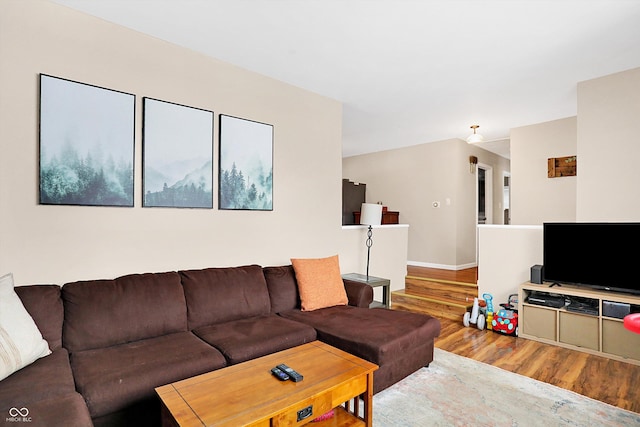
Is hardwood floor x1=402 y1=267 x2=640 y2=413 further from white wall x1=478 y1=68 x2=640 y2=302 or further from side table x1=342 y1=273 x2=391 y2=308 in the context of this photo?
white wall x1=478 y1=68 x2=640 y2=302

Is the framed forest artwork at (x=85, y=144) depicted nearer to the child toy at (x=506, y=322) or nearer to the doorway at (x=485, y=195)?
the child toy at (x=506, y=322)

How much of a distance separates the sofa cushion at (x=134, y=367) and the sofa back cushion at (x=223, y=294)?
32 centimetres

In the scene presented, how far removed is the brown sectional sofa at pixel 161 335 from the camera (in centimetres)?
159

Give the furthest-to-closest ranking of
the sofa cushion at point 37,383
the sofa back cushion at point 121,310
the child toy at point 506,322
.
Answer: the child toy at point 506,322, the sofa back cushion at point 121,310, the sofa cushion at point 37,383

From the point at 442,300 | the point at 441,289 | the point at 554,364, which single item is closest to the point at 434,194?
the point at 441,289

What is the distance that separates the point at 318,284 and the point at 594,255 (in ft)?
8.50

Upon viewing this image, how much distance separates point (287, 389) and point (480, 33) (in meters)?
2.82

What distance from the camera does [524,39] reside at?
270 cm

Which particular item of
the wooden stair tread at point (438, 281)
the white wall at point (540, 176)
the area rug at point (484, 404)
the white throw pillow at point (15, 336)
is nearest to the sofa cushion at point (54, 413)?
the white throw pillow at point (15, 336)

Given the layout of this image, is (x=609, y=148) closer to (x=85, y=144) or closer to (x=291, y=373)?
(x=291, y=373)

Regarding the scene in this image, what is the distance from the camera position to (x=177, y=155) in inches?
110

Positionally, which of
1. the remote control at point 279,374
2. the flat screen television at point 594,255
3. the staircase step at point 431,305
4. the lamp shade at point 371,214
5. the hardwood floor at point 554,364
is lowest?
the hardwood floor at point 554,364

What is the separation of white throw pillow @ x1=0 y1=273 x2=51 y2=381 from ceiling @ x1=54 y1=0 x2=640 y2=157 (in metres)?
1.93

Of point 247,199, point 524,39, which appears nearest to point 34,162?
point 247,199
